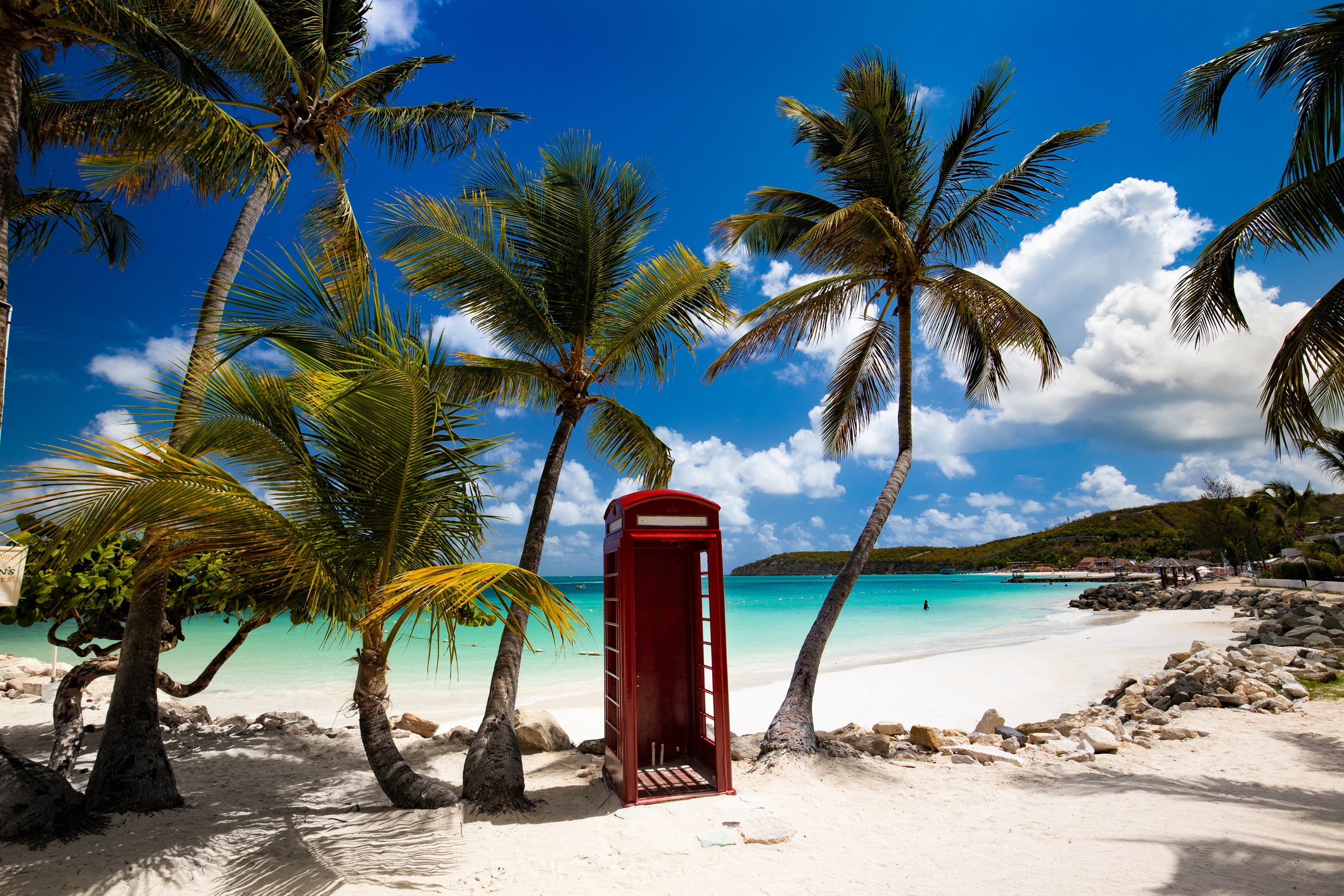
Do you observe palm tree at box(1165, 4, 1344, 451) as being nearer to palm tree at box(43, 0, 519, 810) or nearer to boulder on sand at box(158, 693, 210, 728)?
palm tree at box(43, 0, 519, 810)

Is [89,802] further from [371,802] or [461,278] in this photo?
[461,278]

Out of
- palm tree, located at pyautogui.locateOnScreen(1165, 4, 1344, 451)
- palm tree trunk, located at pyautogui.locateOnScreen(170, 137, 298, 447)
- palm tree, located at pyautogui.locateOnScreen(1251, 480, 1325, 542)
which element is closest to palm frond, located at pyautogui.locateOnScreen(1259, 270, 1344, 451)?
palm tree, located at pyautogui.locateOnScreen(1165, 4, 1344, 451)

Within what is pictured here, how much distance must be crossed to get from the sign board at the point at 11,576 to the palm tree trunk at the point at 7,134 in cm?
313

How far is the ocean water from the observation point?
536 inches

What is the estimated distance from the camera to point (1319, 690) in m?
8.60

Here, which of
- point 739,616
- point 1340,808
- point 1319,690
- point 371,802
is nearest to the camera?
point 1340,808

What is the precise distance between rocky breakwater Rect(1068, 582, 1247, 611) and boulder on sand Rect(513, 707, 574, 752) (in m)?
27.1

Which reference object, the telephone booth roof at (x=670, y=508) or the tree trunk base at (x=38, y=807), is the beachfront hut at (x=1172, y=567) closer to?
the telephone booth roof at (x=670, y=508)

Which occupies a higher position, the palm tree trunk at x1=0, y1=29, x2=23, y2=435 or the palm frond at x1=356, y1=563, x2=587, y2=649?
the palm tree trunk at x1=0, y1=29, x2=23, y2=435

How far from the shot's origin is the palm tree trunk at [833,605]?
6.62 metres

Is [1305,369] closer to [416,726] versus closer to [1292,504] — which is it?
[416,726]

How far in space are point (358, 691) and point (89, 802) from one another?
2.18 meters

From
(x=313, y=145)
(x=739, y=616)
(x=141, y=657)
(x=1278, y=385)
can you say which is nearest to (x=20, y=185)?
(x=313, y=145)

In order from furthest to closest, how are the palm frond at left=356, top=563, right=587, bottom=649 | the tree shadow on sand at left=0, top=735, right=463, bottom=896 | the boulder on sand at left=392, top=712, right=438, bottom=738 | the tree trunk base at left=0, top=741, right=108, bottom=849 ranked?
the boulder on sand at left=392, top=712, right=438, bottom=738
the tree trunk base at left=0, top=741, right=108, bottom=849
the tree shadow on sand at left=0, top=735, right=463, bottom=896
the palm frond at left=356, top=563, right=587, bottom=649
